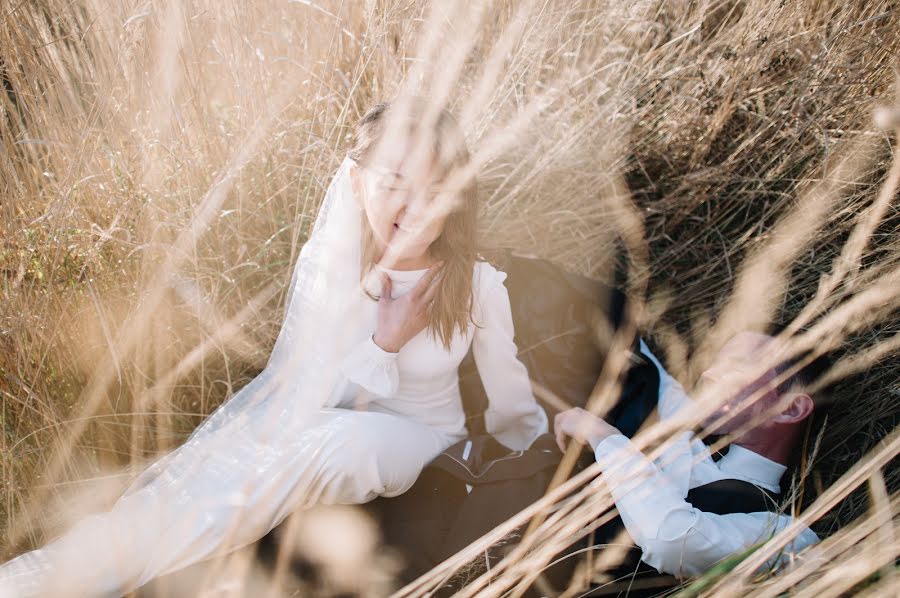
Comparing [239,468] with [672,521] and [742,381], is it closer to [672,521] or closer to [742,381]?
[672,521]

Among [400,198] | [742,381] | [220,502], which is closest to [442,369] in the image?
[400,198]

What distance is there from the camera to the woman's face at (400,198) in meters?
1.48

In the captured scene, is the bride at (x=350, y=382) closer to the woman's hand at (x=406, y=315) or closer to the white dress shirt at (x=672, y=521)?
A: the woman's hand at (x=406, y=315)

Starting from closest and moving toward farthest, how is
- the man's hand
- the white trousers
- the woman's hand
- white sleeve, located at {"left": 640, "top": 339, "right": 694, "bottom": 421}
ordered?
the white trousers → the woman's hand → the man's hand → white sleeve, located at {"left": 640, "top": 339, "right": 694, "bottom": 421}

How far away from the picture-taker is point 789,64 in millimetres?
2064

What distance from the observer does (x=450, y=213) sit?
62.1 inches

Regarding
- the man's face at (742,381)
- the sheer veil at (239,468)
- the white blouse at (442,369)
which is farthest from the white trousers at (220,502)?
the man's face at (742,381)

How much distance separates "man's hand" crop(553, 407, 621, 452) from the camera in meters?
1.70

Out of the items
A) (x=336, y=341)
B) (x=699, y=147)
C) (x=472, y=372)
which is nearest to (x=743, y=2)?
(x=699, y=147)

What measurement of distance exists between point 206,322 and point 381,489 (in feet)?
2.53

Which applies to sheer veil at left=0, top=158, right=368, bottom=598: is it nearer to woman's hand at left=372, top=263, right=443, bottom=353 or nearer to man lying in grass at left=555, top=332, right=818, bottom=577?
woman's hand at left=372, top=263, right=443, bottom=353

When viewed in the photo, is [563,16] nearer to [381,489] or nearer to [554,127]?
[554,127]

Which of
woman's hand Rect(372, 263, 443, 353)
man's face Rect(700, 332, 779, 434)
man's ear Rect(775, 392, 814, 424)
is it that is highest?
woman's hand Rect(372, 263, 443, 353)

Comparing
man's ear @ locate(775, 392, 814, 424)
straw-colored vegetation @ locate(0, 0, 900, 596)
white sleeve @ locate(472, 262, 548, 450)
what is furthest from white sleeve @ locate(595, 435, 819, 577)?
white sleeve @ locate(472, 262, 548, 450)
